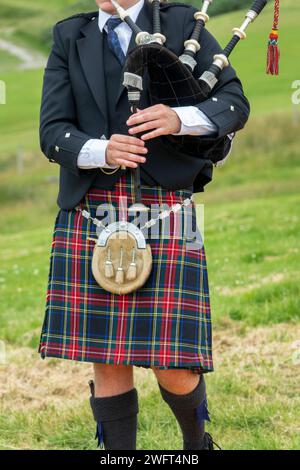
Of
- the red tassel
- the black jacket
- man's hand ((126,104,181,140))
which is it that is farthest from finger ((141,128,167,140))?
the red tassel

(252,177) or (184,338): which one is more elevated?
(252,177)

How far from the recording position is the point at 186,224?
3879 mm

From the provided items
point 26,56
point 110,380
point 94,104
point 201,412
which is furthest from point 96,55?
point 26,56

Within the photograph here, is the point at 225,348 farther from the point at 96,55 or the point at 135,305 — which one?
the point at 96,55

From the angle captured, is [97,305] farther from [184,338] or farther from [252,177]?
[252,177]

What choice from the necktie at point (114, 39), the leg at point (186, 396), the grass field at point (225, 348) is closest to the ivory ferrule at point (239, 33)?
the necktie at point (114, 39)

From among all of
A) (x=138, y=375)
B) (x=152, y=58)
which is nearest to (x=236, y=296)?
(x=138, y=375)

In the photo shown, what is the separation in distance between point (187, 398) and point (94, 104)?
125 centimetres

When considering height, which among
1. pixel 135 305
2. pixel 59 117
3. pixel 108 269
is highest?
pixel 59 117

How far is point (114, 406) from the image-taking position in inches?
154

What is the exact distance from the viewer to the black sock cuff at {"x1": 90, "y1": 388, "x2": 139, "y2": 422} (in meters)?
3.91

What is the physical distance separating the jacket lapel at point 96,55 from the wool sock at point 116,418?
1.15 m

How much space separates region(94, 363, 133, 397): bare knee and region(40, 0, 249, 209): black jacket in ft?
2.24

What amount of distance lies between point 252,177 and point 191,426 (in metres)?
16.8
